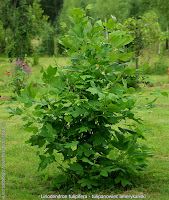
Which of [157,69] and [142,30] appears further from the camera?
[157,69]

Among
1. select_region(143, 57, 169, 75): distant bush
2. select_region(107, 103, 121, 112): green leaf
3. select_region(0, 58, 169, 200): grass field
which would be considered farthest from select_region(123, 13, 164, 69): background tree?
select_region(107, 103, 121, 112): green leaf

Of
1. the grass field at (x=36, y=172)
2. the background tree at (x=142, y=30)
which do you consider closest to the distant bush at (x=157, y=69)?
the background tree at (x=142, y=30)

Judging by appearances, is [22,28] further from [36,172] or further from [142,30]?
[36,172]

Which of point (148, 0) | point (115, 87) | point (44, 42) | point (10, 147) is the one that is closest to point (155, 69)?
point (148, 0)

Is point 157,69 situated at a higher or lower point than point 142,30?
lower

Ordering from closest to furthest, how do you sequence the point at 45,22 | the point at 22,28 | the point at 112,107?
the point at 112,107 < the point at 22,28 < the point at 45,22

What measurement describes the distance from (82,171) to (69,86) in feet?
2.71

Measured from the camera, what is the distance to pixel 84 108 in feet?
9.32

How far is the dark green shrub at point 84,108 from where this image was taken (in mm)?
2854

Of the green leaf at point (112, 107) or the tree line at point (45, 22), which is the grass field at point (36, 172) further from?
the tree line at point (45, 22)

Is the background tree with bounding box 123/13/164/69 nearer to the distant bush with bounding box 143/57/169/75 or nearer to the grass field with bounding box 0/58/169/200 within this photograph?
the distant bush with bounding box 143/57/169/75

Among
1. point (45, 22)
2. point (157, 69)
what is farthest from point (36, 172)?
point (157, 69)

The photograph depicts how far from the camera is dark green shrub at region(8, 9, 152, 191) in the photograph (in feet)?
9.36

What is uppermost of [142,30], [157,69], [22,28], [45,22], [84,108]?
[45,22]
